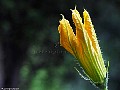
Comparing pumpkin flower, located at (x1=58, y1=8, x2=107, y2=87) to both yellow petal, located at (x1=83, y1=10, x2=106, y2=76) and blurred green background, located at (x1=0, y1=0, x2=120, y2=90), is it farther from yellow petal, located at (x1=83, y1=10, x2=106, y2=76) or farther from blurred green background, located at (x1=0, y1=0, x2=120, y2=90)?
blurred green background, located at (x1=0, y1=0, x2=120, y2=90)

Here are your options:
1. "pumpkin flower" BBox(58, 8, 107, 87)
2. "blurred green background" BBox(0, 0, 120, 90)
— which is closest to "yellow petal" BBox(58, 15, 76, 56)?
"pumpkin flower" BBox(58, 8, 107, 87)

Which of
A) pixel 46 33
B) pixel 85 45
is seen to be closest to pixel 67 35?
pixel 85 45

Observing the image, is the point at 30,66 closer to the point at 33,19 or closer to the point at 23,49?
the point at 23,49

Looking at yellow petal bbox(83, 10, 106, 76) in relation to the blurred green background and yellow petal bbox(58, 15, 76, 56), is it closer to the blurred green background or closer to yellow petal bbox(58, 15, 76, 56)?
yellow petal bbox(58, 15, 76, 56)

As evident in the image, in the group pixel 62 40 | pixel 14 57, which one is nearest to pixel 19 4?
pixel 14 57

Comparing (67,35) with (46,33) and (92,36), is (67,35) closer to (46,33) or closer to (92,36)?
(92,36)

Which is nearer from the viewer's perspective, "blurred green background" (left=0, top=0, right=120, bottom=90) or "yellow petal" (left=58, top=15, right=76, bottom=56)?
"yellow petal" (left=58, top=15, right=76, bottom=56)

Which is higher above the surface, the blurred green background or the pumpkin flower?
the blurred green background
